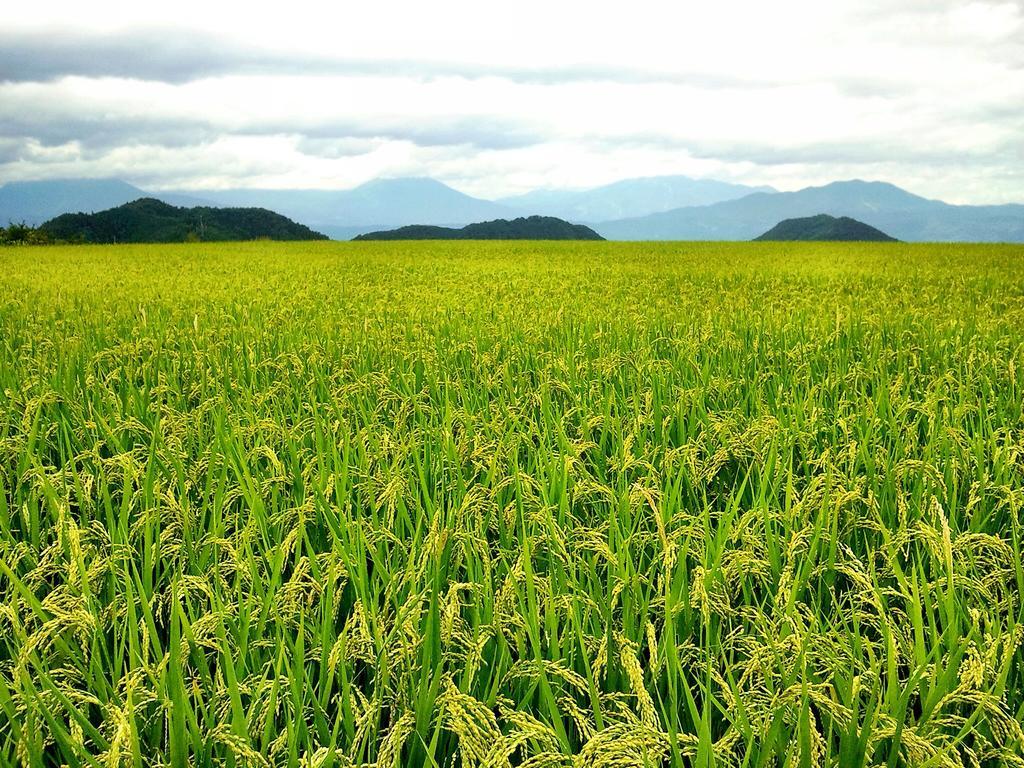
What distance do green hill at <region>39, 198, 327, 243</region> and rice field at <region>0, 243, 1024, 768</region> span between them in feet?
291

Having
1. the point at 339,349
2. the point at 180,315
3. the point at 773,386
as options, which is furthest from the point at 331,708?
the point at 180,315

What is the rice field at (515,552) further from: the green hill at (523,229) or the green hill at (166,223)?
the green hill at (523,229)

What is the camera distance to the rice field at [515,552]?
1535mm

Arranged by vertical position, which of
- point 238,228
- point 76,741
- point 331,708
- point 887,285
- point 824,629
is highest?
point 238,228

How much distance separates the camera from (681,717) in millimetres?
1836

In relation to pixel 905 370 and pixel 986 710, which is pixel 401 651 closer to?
pixel 986 710

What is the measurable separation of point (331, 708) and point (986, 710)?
1610 millimetres

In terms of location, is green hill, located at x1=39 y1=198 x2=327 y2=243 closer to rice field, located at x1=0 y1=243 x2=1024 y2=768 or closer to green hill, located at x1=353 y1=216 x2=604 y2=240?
green hill, located at x1=353 y1=216 x2=604 y2=240

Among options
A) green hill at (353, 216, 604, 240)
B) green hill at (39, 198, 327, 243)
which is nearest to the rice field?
green hill at (39, 198, 327, 243)

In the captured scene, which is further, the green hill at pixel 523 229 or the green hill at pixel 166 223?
the green hill at pixel 523 229

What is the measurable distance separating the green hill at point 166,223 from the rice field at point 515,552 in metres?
88.8

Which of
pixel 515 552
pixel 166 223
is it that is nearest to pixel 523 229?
pixel 166 223

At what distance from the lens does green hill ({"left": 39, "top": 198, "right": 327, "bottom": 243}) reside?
9638 centimetres

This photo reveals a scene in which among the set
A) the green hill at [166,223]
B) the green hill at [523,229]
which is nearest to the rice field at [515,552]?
the green hill at [166,223]
